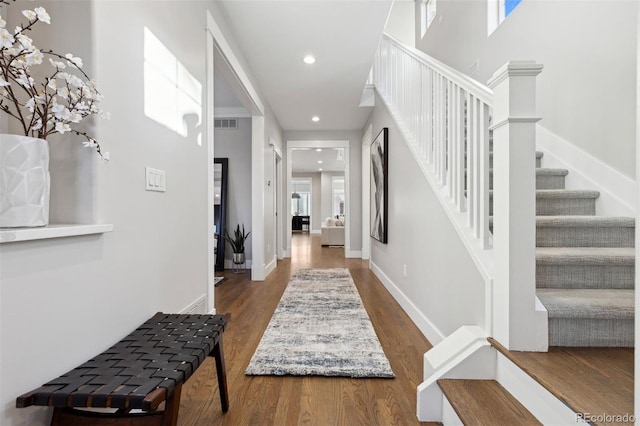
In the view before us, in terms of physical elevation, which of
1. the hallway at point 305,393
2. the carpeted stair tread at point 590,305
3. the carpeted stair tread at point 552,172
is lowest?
the hallway at point 305,393

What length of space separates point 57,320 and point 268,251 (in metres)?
3.78

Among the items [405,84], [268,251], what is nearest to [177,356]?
[405,84]

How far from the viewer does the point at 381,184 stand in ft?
12.9

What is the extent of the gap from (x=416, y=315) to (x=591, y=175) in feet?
5.30

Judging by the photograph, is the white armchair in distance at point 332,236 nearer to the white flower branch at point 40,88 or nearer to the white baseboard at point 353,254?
the white baseboard at point 353,254

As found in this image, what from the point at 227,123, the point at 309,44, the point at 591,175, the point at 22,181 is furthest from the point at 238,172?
the point at 591,175

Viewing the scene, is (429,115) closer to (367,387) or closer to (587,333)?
(587,333)

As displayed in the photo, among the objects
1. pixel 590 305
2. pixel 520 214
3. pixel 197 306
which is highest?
pixel 520 214

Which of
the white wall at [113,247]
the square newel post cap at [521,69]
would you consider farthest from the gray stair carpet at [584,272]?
the white wall at [113,247]

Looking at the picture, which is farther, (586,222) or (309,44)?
(309,44)

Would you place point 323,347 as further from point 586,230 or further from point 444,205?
point 586,230

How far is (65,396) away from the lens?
799 millimetres

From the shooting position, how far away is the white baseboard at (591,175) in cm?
193

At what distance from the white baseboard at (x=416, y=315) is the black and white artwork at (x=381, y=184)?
0.59 metres
